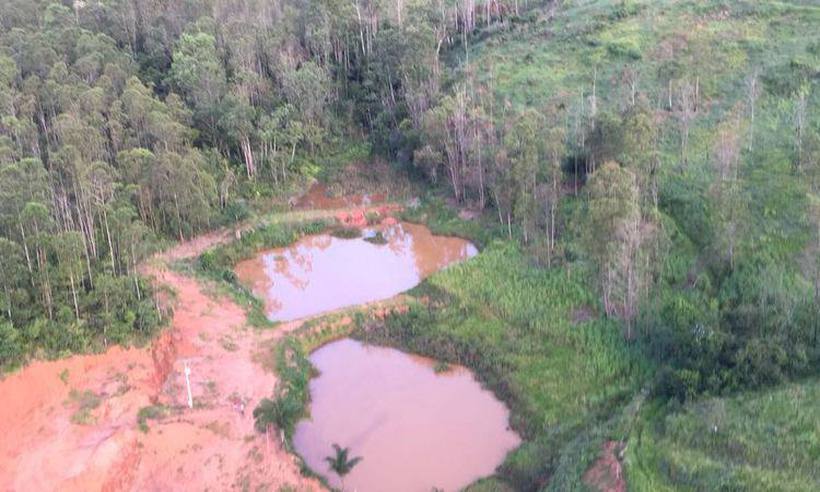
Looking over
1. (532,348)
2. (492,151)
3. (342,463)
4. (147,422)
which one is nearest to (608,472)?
(342,463)

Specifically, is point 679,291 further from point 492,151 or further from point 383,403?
point 492,151

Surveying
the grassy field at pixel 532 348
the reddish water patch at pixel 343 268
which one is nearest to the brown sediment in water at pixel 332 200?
the reddish water patch at pixel 343 268

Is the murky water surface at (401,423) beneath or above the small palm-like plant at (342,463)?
beneath

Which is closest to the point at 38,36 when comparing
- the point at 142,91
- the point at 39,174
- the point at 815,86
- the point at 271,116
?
the point at 142,91

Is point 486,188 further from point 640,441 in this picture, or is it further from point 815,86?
point 640,441

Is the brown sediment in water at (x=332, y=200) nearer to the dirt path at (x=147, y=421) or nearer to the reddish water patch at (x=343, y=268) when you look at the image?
the reddish water patch at (x=343, y=268)
